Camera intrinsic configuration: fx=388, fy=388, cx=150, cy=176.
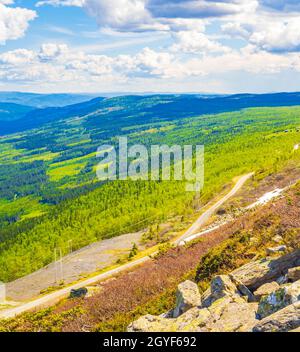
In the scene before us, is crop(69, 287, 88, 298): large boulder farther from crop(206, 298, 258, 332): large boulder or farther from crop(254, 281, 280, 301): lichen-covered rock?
crop(206, 298, 258, 332): large boulder

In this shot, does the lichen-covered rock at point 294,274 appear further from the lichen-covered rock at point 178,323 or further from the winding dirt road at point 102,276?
the winding dirt road at point 102,276

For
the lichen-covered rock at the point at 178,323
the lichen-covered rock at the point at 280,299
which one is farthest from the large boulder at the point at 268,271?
the lichen-covered rock at the point at 280,299

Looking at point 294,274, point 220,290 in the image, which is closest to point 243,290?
point 220,290

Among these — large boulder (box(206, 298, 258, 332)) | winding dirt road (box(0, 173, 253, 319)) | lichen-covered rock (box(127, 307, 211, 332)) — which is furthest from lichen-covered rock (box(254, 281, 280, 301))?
winding dirt road (box(0, 173, 253, 319))

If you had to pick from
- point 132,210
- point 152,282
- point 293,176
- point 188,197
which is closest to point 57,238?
point 132,210

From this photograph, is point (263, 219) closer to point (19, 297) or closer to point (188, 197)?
point (19, 297)
